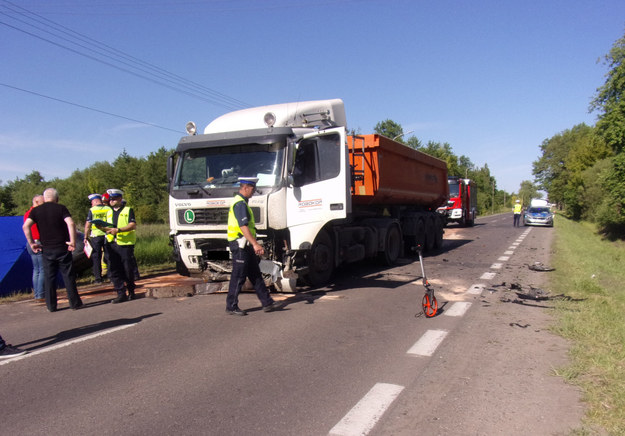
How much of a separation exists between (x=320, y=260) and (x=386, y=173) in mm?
3296

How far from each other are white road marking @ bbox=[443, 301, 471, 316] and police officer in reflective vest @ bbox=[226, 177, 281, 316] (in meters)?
2.44

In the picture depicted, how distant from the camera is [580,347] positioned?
4.83 metres

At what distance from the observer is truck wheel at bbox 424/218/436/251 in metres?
14.6

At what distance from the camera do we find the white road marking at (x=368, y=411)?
315cm

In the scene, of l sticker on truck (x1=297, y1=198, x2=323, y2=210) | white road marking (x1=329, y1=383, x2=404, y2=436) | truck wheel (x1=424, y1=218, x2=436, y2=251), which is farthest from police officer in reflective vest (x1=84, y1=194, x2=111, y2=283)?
truck wheel (x1=424, y1=218, x2=436, y2=251)

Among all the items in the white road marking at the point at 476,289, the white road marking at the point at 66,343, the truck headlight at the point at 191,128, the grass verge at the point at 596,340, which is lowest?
the grass verge at the point at 596,340

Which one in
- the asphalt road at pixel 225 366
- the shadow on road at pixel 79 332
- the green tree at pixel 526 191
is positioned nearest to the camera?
the asphalt road at pixel 225 366

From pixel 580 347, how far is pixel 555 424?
1.95m

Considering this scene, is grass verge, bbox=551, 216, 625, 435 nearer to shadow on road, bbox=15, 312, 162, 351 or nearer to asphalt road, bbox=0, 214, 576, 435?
asphalt road, bbox=0, 214, 576, 435

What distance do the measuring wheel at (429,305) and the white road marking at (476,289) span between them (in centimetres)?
193

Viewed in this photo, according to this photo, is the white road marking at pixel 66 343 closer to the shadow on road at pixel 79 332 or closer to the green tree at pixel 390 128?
the shadow on road at pixel 79 332

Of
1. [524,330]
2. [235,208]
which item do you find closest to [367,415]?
[524,330]

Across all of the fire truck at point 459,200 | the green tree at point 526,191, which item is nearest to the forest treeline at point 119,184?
the fire truck at point 459,200

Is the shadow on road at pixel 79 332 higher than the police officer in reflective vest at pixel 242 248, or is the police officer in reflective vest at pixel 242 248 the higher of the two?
the police officer in reflective vest at pixel 242 248
